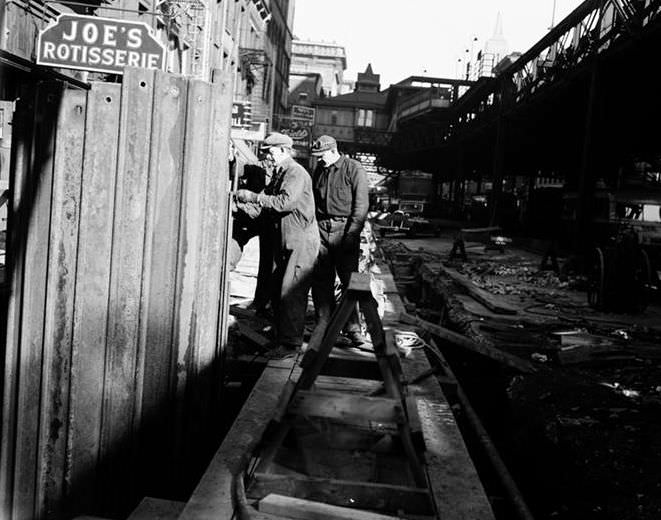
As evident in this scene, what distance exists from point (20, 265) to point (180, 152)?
39.2 inches

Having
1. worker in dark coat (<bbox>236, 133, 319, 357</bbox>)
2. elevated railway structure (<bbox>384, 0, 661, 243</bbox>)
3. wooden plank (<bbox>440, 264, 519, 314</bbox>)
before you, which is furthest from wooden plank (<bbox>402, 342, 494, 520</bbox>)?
elevated railway structure (<bbox>384, 0, 661, 243</bbox>)

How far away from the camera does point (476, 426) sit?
237 inches

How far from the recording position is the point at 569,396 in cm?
623

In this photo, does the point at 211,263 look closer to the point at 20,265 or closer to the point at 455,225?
the point at 20,265

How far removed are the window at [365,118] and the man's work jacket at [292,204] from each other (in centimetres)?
8162

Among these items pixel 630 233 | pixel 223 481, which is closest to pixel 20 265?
pixel 223 481

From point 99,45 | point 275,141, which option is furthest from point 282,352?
point 99,45

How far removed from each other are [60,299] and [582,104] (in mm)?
19207

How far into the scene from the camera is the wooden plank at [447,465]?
11.4 feet

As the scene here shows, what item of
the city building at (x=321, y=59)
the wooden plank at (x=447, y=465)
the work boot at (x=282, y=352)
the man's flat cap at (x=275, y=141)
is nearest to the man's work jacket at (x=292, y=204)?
the man's flat cap at (x=275, y=141)

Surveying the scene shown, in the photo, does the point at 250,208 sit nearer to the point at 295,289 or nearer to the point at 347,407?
the point at 295,289

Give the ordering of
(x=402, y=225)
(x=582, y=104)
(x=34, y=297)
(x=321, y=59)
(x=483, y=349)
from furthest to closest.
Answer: (x=321, y=59) → (x=402, y=225) → (x=582, y=104) → (x=483, y=349) → (x=34, y=297)

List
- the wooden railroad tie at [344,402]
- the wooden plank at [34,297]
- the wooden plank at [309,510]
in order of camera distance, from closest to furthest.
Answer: the wooden plank at [309,510] → the wooden plank at [34,297] → the wooden railroad tie at [344,402]

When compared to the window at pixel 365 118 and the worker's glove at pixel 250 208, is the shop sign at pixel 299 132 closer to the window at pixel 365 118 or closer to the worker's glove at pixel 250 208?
the worker's glove at pixel 250 208
